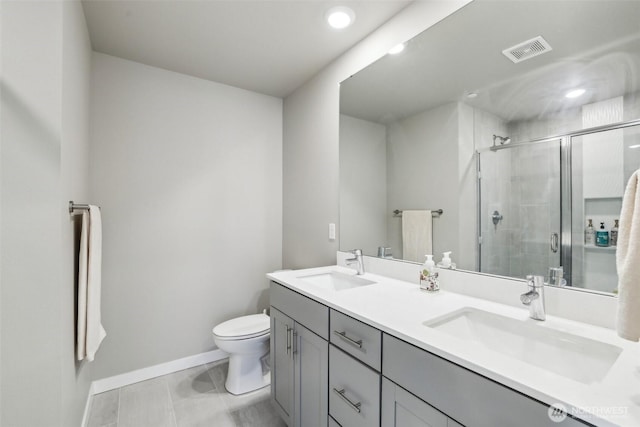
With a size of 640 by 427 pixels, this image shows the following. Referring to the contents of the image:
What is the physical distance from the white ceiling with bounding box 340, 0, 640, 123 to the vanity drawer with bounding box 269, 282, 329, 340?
1210 mm

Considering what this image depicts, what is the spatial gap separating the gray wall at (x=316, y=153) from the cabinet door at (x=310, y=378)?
2.77ft

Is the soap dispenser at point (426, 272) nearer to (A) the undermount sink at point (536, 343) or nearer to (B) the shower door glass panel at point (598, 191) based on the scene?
(A) the undermount sink at point (536, 343)

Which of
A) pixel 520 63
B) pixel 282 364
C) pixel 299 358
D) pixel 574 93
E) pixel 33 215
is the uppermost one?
pixel 520 63

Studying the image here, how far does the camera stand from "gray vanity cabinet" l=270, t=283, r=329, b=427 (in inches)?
50.3

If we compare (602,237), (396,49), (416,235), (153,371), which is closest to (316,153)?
(396,49)

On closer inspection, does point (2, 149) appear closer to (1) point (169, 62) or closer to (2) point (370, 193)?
(1) point (169, 62)

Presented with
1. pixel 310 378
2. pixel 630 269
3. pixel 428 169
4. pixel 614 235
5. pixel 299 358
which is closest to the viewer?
pixel 630 269

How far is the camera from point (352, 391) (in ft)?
3.58

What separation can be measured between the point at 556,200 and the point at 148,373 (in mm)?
2791

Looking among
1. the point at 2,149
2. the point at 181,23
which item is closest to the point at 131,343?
the point at 2,149

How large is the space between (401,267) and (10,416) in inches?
70.9

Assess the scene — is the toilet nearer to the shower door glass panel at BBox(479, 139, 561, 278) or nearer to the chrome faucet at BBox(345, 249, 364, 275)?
the chrome faucet at BBox(345, 249, 364, 275)

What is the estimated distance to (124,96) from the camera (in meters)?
2.10

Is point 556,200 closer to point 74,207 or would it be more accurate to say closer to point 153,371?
point 74,207
